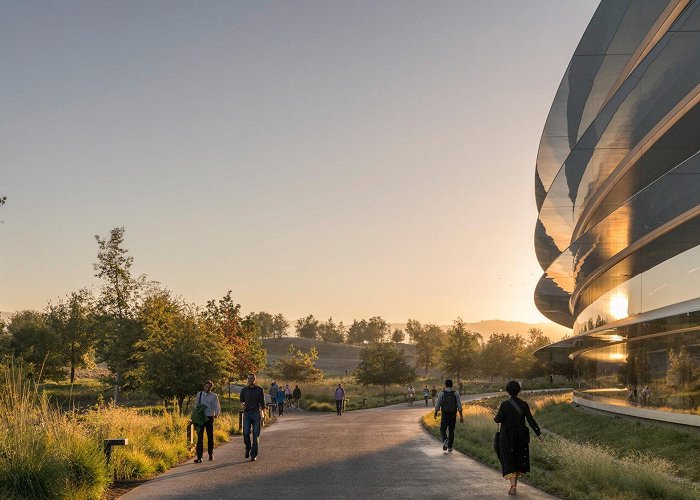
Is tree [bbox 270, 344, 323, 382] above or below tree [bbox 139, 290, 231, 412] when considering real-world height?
below

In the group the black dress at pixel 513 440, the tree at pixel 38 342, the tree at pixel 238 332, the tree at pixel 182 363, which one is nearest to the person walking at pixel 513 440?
the black dress at pixel 513 440

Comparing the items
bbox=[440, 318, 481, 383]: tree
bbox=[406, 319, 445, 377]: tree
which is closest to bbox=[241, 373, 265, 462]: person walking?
bbox=[440, 318, 481, 383]: tree

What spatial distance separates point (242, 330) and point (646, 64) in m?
33.6

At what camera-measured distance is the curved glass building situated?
19922mm

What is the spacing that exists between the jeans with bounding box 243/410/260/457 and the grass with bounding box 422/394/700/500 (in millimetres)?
4792

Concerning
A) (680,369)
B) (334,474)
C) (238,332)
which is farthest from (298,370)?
(334,474)

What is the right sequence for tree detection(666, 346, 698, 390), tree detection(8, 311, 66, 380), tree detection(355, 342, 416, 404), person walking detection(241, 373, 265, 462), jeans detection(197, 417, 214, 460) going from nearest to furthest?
jeans detection(197, 417, 214, 460)
person walking detection(241, 373, 265, 462)
tree detection(666, 346, 698, 390)
tree detection(8, 311, 66, 380)
tree detection(355, 342, 416, 404)

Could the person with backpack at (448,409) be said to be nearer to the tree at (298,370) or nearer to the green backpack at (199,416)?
the green backpack at (199,416)

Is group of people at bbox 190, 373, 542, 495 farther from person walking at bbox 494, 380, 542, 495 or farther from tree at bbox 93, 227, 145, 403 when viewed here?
tree at bbox 93, 227, 145, 403

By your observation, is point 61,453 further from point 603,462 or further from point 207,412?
point 603,462

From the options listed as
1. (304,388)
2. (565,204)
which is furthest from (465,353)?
(565,204)

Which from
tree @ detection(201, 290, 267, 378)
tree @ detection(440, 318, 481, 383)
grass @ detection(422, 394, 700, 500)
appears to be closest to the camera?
grass @ detection(422, 394, 700, 500)

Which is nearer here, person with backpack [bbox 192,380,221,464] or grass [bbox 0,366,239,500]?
grass [bbox 0,366,239,500]

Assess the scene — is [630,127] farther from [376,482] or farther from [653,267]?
[376,482]
